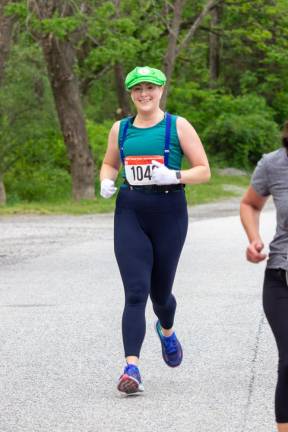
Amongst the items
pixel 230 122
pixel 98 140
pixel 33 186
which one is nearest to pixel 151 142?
pixel 33 186

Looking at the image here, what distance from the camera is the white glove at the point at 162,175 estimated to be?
6.34 metres

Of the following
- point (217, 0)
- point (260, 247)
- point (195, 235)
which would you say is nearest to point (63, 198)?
point (217, 0)

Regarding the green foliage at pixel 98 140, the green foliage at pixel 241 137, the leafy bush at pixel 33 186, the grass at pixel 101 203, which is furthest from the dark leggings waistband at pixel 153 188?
the green foliage at pixel 241 137

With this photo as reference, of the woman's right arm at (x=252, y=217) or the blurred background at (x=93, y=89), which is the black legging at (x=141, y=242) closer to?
the woman's right arm at (x=252, y=217)

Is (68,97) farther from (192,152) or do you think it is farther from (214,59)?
(214,59)

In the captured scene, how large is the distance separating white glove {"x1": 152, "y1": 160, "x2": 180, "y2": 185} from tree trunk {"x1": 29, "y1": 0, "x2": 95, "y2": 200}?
2002cm

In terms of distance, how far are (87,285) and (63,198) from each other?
60.2 ft

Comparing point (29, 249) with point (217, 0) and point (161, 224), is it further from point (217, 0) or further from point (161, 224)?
point (217, 0)

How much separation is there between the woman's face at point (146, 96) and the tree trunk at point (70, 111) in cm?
2031

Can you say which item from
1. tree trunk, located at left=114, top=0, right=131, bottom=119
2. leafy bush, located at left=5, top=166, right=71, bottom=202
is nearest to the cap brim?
leafy bush, located at left=5, top=166, right=71, bottom=202

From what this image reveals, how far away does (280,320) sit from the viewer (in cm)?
482

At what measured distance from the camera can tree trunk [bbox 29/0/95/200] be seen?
2667 cm

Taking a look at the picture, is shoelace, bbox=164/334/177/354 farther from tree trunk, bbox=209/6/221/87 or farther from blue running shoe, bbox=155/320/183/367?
tree trunk, bbox=209/6/221/87

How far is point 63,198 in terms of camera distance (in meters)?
29.9
